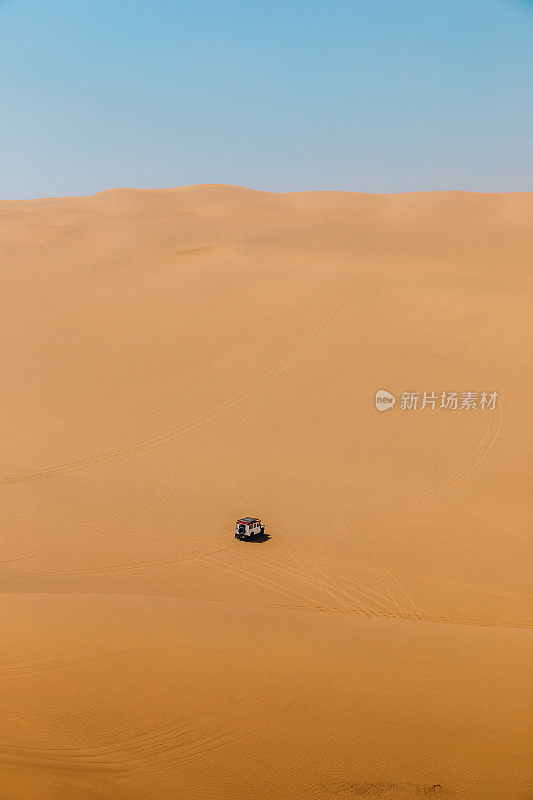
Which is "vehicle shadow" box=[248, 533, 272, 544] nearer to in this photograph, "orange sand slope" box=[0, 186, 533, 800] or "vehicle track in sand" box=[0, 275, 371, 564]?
"orange sand slope" box=[0, 186, 533, 800]

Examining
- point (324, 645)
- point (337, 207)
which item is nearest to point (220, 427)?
point (324, 645)

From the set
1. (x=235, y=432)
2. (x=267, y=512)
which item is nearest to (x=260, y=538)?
(x=267, y=512)

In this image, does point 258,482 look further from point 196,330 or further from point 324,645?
point 196,330

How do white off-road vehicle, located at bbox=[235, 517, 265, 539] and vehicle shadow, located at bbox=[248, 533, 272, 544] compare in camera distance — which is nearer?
white off-road vehicle, located at bbox=[235, 517, 265, 539]

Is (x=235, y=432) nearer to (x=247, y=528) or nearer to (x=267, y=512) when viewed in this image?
(x=267, y=512)

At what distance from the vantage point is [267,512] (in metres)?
15.2

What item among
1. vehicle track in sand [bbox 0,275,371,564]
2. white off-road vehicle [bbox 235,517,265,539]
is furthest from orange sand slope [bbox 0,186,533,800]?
white off-road vehicle [bbox 235,517,265,539]

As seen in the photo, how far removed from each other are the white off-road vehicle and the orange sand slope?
1.22ft

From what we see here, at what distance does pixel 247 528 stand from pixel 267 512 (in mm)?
1737

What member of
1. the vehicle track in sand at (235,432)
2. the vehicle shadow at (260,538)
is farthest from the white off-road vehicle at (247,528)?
the vehicle track in sand at (235,432)

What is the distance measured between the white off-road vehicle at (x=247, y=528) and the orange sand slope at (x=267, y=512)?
0.37 m

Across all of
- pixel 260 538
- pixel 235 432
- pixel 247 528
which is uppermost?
pixel 235 432

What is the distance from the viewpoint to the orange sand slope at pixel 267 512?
263 inches

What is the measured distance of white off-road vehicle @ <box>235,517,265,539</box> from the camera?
44.4ft
